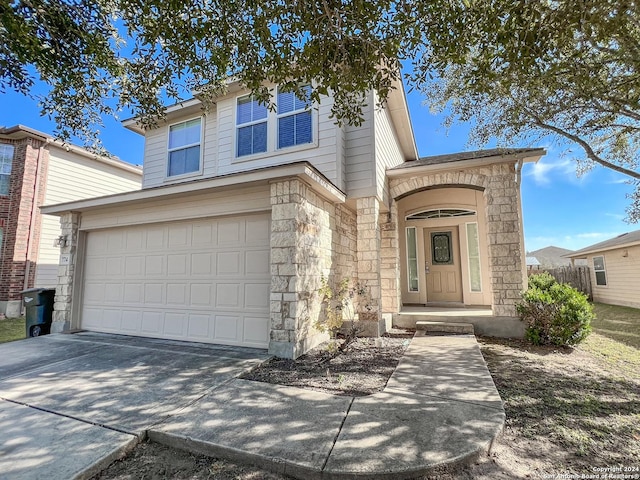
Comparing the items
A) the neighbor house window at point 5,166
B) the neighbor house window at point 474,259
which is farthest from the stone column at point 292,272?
the neighbor house window at point 5,166

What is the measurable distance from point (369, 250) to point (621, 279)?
12247 millimetres

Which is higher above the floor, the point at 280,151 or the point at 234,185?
the point at 280,151

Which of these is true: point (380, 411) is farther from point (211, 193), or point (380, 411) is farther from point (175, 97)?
point (175, 97)

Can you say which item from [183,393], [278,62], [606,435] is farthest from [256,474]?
[278,62]

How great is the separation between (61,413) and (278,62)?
4.56 meters

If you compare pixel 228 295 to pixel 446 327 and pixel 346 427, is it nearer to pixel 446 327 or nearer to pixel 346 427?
pixel 346 427

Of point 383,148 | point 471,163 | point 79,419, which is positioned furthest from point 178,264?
point 471,163

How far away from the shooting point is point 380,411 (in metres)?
2.87

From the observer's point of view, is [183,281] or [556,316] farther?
[183,281]

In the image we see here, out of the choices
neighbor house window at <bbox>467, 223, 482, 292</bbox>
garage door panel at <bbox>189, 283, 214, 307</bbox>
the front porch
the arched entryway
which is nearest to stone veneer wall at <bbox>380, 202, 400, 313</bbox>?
the front porch

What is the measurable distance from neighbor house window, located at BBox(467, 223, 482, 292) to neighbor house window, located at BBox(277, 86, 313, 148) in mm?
5110

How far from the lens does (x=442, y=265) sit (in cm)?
884

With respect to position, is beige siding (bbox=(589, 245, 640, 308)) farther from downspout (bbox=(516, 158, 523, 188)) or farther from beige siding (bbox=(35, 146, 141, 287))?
beige siding (bbox=(35, 146, 141, 287))

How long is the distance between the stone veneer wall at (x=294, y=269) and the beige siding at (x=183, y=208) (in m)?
0.45
